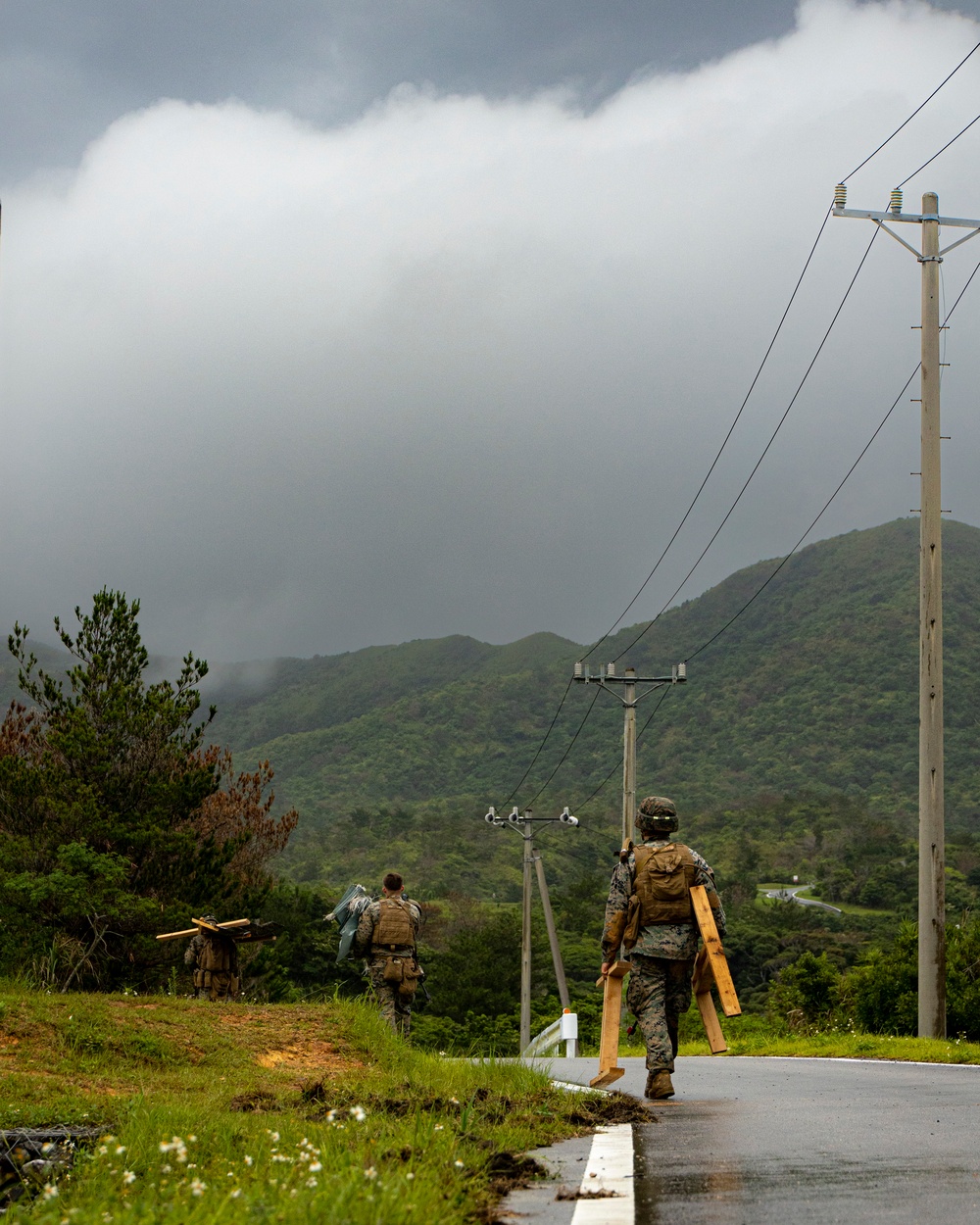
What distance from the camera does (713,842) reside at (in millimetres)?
100500

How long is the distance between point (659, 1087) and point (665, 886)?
4.36ft

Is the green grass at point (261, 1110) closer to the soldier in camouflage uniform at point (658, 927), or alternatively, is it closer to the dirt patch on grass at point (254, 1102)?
the dirt patch on grass at point (254, 1102)

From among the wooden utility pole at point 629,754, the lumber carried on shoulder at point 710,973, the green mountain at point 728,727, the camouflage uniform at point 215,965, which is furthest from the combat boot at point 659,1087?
the green mountain at point 728,727

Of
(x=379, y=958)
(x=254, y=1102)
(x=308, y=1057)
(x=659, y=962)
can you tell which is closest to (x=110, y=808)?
(x=379, y=958)

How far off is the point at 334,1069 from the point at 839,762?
12699cm

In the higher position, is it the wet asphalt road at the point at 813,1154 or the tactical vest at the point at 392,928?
the tactical vest at the point at 392,928

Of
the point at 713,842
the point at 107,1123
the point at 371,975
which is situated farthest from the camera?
the point at 713,842

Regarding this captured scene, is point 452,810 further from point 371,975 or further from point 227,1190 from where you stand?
point 227,1190

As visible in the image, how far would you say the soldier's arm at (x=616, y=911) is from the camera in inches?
405

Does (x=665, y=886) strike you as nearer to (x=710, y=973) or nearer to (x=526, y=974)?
(x=710, y=973)

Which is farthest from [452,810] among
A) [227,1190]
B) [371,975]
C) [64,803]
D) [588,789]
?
[227,1190]

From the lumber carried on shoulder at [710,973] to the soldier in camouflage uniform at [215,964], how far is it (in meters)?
8.97

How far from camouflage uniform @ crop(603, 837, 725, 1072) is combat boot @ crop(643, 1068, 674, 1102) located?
20 centimetres

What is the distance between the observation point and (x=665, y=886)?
10.2m
